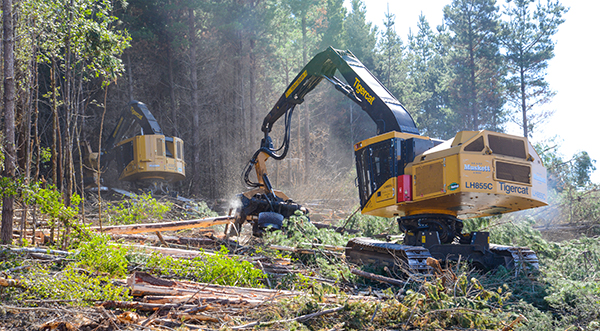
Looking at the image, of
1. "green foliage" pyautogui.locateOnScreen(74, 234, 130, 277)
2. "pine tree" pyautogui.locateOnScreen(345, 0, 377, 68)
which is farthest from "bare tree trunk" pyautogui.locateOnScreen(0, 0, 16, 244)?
"pine tree" pyautogui.locateOnScreen(345, 0, 377, 68)

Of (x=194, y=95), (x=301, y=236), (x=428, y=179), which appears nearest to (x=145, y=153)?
(x=301, y=236)

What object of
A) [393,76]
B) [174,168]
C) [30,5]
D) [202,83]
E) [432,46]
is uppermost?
[432,46]

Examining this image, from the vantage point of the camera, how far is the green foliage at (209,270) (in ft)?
20.7

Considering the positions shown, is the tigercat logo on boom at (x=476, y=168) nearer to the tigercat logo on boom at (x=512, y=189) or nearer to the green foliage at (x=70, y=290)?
the tigercat logo on boom at (x=512, y=189)

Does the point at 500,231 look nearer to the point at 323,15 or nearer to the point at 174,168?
the point at 174,168

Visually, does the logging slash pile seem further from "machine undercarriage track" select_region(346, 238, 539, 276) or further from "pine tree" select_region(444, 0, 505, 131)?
"pine tree" select_region(444, 0, 505, 131)

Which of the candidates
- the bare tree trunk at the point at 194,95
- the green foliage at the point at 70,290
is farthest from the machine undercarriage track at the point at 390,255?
the bare tree trunk at the point at 194,95

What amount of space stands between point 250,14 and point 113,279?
73.2 feet

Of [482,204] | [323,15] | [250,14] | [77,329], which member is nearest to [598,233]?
[482,204]

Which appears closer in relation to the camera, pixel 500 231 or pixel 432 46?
pixel 500 231

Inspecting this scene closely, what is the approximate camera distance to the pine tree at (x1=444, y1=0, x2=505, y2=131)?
105 feet

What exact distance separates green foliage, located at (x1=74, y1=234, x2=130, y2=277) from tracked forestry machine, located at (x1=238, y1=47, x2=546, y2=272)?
12.2 feet

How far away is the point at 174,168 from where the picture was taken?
55.1 feet

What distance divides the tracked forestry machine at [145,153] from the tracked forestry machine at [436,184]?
8.97 metres
